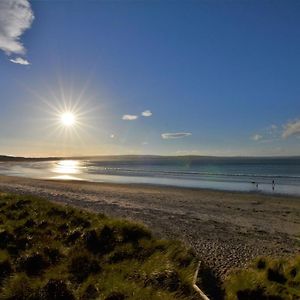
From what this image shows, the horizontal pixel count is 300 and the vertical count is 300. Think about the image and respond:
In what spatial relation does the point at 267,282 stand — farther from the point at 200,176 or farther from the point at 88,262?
the point at 200,176

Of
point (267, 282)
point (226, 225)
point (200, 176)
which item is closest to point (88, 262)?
point (267, 282)

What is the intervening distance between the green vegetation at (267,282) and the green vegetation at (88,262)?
913 mm

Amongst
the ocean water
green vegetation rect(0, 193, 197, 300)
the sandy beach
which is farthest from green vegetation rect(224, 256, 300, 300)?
the ocean water

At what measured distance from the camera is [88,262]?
778 centimetres

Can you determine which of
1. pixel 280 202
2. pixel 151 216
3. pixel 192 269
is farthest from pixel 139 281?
pixel 280 202

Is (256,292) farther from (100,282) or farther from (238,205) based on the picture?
(238,205)

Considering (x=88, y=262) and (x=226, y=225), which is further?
(x=226, y=225)

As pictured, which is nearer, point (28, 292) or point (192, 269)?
point (28, 292)

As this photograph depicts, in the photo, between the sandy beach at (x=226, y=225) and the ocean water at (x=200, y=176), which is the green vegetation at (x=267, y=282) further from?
the ocean water at (x=200, y=176)

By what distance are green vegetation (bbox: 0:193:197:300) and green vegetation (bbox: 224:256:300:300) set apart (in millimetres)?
913

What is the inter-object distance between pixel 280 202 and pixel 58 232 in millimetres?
18853

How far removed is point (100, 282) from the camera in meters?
6.75

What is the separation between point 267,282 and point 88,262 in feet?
13.1

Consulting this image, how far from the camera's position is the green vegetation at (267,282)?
6375 millimetres
